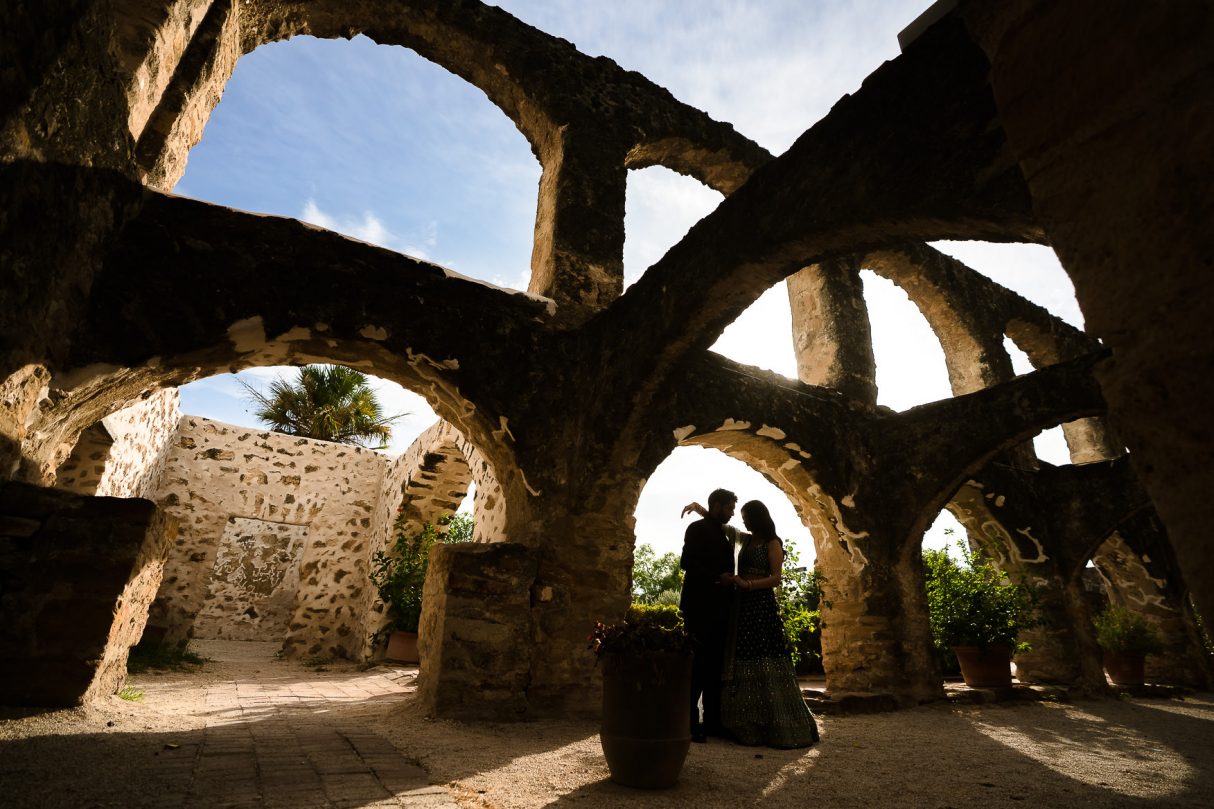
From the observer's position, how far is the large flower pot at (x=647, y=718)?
243cm

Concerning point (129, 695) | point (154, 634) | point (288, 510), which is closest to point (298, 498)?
point (288, 510)

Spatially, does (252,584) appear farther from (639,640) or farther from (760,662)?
(639,640)

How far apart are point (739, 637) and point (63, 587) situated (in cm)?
351

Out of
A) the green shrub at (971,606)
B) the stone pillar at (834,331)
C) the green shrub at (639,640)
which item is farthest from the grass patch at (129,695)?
the green shrub at (971,606)

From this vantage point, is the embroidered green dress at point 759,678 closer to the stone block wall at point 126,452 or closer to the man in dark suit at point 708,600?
the man in dark suit at point 708,600

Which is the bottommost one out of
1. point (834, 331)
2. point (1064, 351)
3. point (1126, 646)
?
point (1126, 646)

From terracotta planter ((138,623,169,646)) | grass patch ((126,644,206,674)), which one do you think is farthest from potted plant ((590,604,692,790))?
terracotta planter ((138,623,169,646))

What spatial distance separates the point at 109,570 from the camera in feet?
9.54

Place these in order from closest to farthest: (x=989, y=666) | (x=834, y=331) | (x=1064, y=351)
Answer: (x=989, y=666) → (x=834, y=331) → (x=1064, y=351)

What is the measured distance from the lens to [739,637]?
372 cm

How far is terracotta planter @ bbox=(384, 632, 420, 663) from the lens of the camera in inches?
287

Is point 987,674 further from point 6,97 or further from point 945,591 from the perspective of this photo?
point 6,97

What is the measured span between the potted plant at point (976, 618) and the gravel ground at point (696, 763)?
6.34 ft

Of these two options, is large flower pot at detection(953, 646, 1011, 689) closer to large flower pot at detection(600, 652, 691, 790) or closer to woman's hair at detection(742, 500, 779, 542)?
woman's hair at detection(742, 500, 779, 542)
